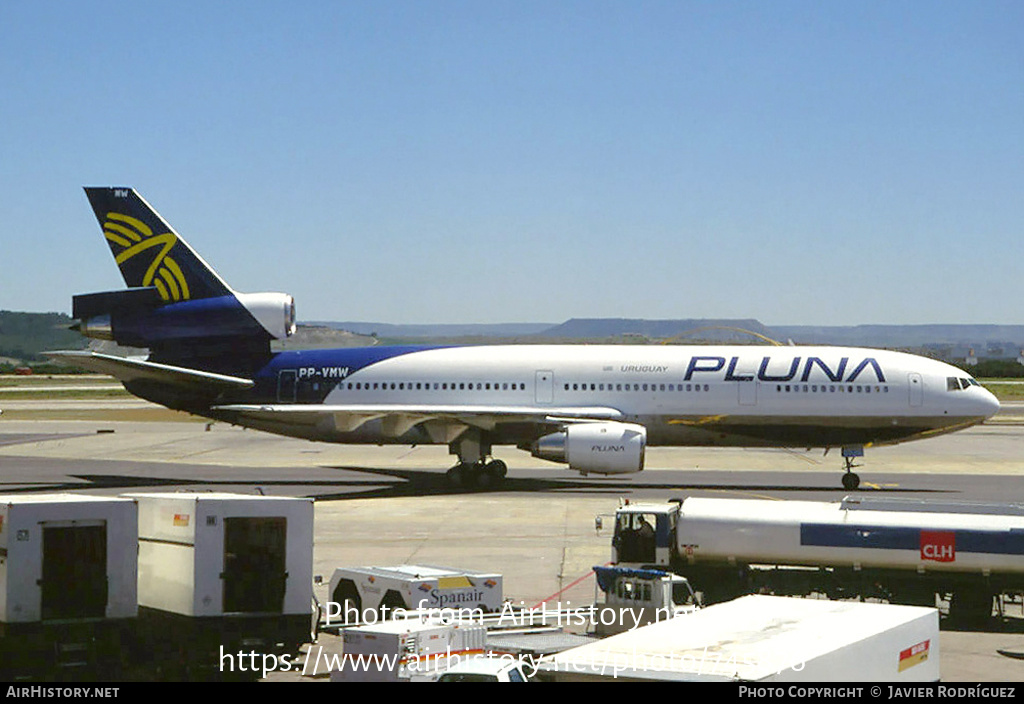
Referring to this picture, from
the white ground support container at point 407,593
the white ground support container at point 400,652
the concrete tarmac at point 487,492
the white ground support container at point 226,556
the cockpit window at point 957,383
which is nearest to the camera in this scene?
the white ground support container at point 400,652

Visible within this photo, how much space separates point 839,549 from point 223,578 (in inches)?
457

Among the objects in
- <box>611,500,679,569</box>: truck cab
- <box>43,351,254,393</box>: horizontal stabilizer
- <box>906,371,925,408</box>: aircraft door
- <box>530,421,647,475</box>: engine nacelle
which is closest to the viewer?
<box>611,500,679,569</box>: truck cab

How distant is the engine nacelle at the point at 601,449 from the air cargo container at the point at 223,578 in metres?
21.7

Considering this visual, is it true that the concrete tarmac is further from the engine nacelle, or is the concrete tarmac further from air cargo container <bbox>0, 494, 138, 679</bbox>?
air cargo container <bbox>0, 494, 138, 679</bbox>

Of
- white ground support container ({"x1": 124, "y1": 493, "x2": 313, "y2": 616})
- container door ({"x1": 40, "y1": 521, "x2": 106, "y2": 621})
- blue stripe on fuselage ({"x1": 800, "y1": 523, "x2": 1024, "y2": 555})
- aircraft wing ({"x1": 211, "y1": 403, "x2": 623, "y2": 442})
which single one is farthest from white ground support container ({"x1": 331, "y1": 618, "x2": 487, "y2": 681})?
aircraft wing ({"x1": 211, "y1": 403, "x2": 623, "y2": 442})

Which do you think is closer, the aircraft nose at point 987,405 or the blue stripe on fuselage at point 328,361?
the aircraft nose at point 987,405

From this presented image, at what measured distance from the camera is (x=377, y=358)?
1807 inches

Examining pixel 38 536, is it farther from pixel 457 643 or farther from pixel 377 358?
pixel 377 358

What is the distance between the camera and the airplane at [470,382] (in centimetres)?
4284

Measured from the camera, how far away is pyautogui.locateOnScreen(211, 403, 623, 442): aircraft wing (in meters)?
41.8

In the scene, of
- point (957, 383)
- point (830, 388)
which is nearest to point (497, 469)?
point (830, 388)

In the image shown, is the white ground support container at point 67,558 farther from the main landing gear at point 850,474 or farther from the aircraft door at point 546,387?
the main landing gear at point 850,474

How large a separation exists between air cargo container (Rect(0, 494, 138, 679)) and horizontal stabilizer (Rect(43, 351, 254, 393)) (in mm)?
23895

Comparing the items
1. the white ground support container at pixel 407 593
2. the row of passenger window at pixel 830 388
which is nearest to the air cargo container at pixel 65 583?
the white ground support container at pixel 407 593
